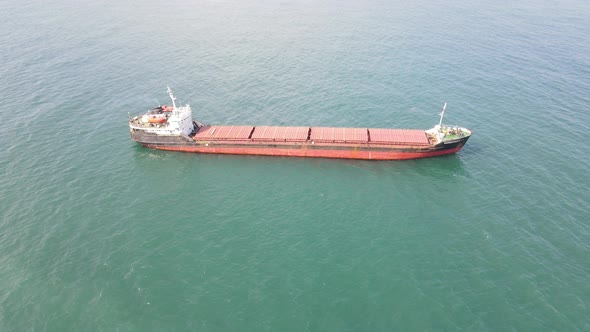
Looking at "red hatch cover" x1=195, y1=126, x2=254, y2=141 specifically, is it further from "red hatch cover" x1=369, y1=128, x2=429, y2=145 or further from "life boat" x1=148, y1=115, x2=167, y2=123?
"red hatch cover" x1=369, y1=128, x2=429, y2=145

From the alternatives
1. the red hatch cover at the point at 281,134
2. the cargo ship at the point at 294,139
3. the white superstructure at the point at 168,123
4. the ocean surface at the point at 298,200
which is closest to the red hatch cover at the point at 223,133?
the cargo ship at the point at 294,139

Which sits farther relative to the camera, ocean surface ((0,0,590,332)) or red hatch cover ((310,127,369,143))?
red hatch cover ((310,127,369,143))

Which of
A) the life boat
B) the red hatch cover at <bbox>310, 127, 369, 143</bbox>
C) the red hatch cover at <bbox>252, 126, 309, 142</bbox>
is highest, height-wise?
the life boat

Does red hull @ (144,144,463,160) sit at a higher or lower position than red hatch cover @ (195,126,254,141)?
lower

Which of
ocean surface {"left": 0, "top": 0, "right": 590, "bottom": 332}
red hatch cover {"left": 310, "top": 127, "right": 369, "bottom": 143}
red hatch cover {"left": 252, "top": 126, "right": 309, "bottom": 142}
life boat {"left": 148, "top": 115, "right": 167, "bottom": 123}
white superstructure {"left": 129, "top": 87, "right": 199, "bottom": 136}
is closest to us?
ocean surface {"left": 0, "top": 0, "right": 590, "bottom": 332}

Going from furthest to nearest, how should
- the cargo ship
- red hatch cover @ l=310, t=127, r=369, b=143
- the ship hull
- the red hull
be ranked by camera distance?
red hatch cover @ l=310, t=127, r=369, b=143 < the red hull < the cargo ship < the ship hull

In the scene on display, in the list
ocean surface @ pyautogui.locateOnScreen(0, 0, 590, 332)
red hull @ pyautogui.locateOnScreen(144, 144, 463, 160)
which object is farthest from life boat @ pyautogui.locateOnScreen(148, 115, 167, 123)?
red hull @ pyautogui.locateOnScreen(144, 144, 463, 160)

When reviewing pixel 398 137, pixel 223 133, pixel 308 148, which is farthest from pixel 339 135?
pixel 223 133

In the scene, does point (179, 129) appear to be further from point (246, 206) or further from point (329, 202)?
point (329, 202)
